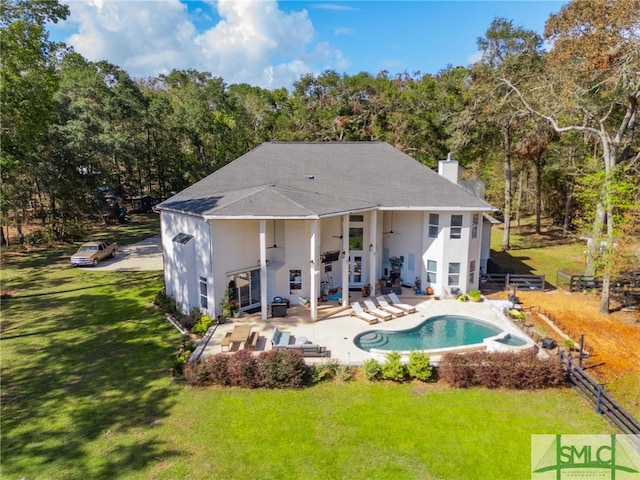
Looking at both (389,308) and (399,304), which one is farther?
(399,304)

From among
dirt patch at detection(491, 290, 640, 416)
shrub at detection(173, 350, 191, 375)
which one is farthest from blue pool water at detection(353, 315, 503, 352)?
shrub at detection(173, 350, 191, 375)

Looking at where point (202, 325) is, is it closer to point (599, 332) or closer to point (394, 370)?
point (394, 370)

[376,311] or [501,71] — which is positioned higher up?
[501,71]

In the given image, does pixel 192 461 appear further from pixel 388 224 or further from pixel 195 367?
pixel 388 224

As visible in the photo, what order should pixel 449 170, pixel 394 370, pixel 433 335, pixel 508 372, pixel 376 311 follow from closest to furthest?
pixel 508 372 → pixel 394 370 → pixel 433 335 → pixel 376 311 → pixel 449 170

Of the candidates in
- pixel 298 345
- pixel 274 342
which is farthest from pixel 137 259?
pixel 298 345

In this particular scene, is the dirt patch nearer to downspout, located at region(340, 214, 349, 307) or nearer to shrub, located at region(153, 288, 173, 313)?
downspout, located at region(340, 214, 349, 307)

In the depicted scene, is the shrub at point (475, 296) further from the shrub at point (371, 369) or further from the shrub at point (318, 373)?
the shrub at point (318, 373)

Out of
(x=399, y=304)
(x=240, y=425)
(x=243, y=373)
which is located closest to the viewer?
(x=240, y=425)
